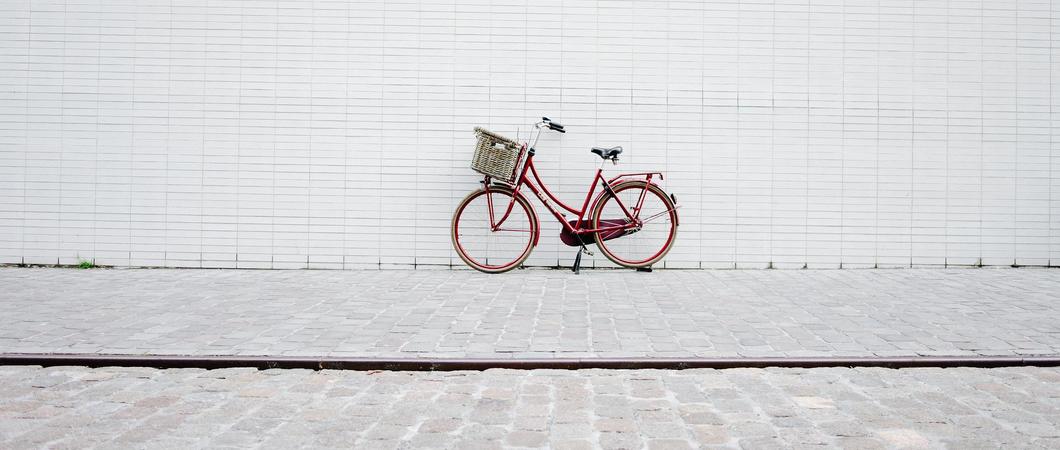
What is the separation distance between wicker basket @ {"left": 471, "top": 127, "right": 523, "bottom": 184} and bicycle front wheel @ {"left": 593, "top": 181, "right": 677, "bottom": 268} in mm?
1000

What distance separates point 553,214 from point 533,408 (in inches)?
184

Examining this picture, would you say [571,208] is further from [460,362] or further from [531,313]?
[460,362]

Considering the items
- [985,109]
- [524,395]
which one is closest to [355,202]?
[524,395]

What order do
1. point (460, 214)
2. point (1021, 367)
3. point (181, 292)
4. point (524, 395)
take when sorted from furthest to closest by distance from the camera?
point (460, 214)
point (181, 292)
point (1021, 367)
point (524, 395)

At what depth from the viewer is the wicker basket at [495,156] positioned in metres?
7.41

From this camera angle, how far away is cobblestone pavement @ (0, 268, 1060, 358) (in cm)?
448

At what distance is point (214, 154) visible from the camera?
8195mm

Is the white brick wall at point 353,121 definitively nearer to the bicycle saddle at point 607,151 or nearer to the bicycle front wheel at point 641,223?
the bicycle front wheel at point 641,223

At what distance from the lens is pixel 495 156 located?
747cm

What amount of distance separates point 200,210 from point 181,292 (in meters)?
1.91

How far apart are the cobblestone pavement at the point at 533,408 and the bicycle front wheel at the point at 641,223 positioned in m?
3.89

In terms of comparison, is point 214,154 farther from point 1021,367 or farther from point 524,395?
point 1021,367

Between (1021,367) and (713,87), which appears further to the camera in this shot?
(713,87)

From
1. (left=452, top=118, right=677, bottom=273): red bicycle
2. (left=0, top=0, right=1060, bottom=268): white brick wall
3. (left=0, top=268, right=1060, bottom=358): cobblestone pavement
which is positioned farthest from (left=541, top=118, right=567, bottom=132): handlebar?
(left=0, top=268, right=1060, bottom=358): cobblestone pavement
